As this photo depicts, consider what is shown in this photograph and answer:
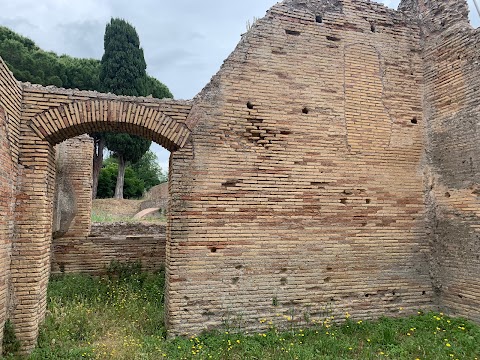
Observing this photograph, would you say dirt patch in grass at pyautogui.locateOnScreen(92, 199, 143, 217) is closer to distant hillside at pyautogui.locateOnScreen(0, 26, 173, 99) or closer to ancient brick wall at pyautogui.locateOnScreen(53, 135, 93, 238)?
distant hillside at pyautogui.locateOnScreen(0, 26, 173, 99)

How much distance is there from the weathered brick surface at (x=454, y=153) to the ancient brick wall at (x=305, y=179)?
0.26 m

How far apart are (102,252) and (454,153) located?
6953 mm

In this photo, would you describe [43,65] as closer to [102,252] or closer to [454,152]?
[102,252]

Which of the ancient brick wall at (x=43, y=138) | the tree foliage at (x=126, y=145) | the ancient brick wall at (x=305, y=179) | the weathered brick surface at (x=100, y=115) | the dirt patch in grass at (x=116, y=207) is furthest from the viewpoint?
the tree foliage at (x=126, y=145)

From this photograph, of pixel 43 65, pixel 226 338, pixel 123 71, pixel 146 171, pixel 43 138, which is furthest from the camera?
pixel 146 171

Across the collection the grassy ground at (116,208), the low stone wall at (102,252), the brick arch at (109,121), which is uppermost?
the brick arch at (109,121)

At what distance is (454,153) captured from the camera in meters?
6.34

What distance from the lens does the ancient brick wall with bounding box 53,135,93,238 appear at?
8406mm

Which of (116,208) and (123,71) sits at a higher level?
(123,71)

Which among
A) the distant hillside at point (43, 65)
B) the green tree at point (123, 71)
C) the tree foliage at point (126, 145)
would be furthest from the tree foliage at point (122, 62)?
the tree foliage at point (126, 145)

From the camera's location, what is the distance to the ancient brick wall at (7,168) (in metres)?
4.50

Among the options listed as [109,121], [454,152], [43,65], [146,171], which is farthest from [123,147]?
[454,152]

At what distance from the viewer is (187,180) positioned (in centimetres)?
556

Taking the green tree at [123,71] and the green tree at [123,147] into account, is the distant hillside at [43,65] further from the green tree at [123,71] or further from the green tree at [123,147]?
the green tree at [123,147]
